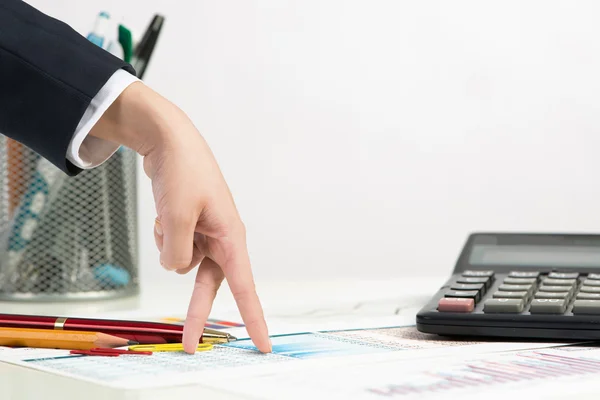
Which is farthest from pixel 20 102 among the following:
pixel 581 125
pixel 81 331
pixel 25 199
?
pixel 581 125

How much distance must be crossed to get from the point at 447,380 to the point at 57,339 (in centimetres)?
24

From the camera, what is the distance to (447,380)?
43 cm

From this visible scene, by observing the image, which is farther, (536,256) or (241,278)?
(536,256)

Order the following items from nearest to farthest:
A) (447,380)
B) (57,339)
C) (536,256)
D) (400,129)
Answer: (447,380), (57,339), (536,256), (400,129)

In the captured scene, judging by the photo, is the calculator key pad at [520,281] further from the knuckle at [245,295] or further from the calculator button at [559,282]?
the knuckle at [245,295]

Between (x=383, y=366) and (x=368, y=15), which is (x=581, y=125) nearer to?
(x=368, y=15)

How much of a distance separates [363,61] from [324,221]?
0.22 metres

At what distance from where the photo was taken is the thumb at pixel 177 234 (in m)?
0.50

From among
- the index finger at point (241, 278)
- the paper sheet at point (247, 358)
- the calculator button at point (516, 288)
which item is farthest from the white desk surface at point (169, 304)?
the calculator button at point (516, 288)

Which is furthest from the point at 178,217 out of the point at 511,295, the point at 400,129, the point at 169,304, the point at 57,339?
the point at 400,129

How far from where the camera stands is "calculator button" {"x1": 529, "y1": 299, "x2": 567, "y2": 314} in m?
0.55

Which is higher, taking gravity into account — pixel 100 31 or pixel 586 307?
pixel 100 31

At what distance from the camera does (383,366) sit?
47 cm

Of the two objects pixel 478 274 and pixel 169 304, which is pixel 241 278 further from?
pixel 169 304
